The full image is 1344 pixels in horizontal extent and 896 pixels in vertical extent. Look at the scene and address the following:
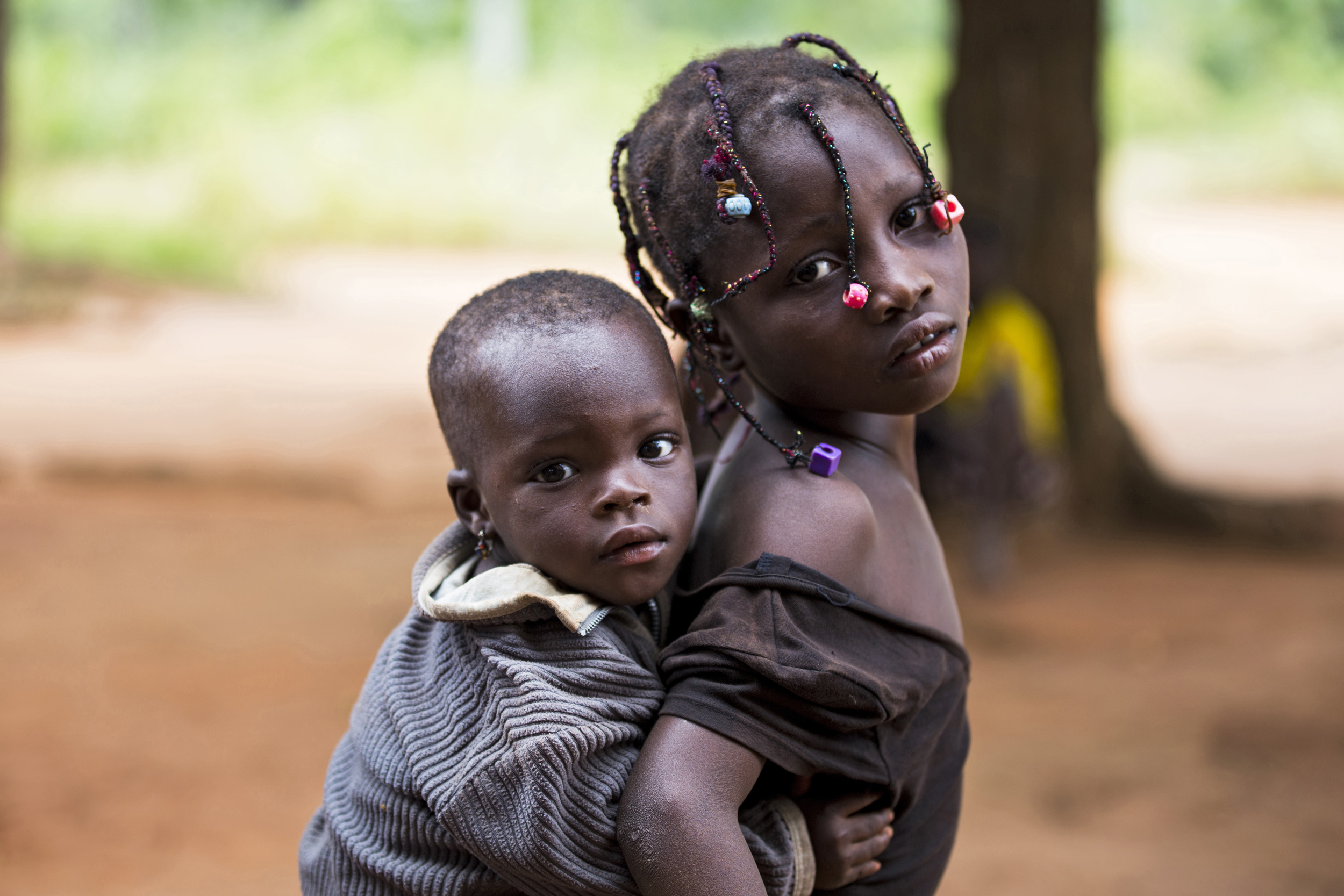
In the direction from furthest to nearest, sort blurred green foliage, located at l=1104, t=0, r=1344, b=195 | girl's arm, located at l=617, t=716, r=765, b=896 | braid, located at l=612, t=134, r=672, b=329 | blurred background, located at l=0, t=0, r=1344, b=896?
blurred green foliage, located at l=1104, t=0, r=1344, b=195 → blurred background, located at l=0, t=0, r=1344, b=896 → braid, located at l=612, t=134, r=672, b=329 → girl's arm, located at l=617, t=716, r=765, b=896

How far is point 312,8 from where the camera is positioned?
71.7 ft

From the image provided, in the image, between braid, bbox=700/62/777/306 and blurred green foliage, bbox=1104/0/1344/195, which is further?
blurred green foliage, bbox=1104/0/1344/195

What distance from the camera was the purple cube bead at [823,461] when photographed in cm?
147

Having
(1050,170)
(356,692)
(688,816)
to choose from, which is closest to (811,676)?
(688,816)

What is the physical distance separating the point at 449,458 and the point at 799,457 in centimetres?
746

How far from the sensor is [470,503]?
4.88ft

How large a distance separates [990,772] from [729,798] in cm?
334

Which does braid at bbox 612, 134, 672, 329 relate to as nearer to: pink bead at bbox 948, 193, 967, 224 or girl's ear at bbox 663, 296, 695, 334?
girl's ear at bbox 663, 296, 695, 334

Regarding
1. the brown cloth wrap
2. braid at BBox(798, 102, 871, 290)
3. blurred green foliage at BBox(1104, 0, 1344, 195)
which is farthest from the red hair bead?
blurred green foliage at BBox(1104, 0, 1344, 195)

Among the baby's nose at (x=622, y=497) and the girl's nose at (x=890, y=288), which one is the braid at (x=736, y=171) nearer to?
the girl's nose at (x=890, y=288)

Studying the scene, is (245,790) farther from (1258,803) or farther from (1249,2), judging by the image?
(1249,2)

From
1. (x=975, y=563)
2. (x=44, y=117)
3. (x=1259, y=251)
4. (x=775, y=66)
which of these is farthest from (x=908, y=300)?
(x=44, y=117)

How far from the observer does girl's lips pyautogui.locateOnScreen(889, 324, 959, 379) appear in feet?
4.71

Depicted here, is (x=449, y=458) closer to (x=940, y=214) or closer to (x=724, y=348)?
(x=724, y=348)
